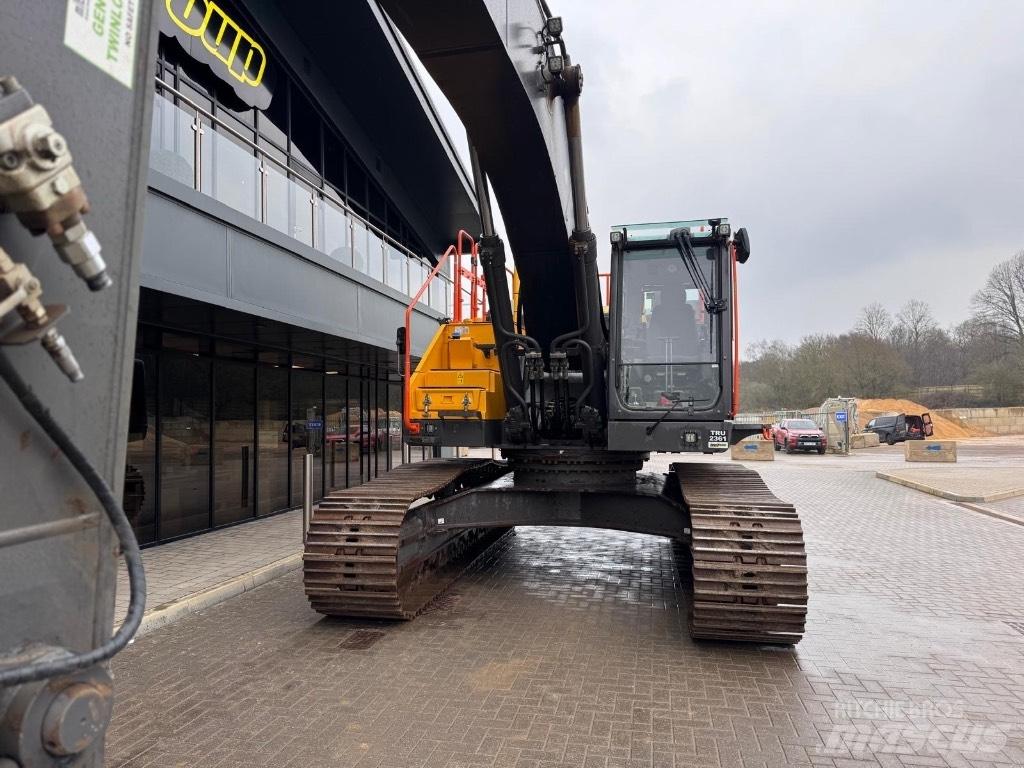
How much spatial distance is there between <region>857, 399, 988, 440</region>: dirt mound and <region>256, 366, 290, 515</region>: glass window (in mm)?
42059

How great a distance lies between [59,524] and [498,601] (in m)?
5.20

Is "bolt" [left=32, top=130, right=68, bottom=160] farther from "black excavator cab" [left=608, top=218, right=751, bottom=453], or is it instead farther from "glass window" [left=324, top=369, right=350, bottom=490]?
"glass window" [left=324, top=369, right=350, bottom=490]

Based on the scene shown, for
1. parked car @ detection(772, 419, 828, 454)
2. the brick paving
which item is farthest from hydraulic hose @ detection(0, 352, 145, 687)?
parked car @ detection(772, 419, 828, 454)

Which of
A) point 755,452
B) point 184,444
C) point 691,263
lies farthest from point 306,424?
point 755,452

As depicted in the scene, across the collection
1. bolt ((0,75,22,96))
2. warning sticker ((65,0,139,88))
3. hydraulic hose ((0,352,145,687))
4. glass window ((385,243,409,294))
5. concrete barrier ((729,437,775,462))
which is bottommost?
concrete barrier ((729,437,775,462))

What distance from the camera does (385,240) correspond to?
1304 cm

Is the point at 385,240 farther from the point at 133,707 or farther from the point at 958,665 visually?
the point at 958,665

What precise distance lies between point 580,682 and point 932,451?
24.5m

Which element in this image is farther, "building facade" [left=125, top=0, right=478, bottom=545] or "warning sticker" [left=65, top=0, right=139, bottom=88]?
"building facade" [left=125, top=0, right=478, bottom=545]

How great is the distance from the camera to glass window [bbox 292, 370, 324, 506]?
12016 millimetres

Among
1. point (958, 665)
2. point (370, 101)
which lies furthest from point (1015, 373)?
point (958, 665)

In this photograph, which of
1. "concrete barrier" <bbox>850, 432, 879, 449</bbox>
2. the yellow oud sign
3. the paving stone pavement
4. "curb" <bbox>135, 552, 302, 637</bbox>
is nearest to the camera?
the paving stone pavement

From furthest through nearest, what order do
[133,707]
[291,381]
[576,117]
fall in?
[291,381]
[576,117]
[133,707]

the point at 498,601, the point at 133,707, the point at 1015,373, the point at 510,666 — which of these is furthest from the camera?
the point at 1015,373
